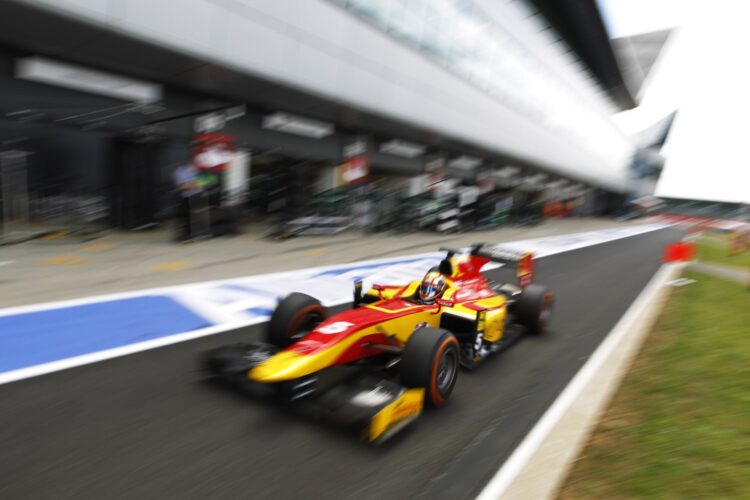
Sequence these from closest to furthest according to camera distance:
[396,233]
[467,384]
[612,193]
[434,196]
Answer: [467,384]
[396,233]
[434,196]
[612,193]

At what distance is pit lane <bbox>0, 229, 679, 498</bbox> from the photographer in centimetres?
274

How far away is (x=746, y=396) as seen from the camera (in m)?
3.77

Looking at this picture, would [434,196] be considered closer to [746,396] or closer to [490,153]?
[490,153]

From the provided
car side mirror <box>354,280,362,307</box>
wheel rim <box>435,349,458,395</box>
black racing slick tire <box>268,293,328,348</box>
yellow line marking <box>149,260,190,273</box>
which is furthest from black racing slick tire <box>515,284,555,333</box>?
yellow line marking <box>149,260,190,273</box>

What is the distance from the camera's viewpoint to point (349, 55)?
15.0 metres

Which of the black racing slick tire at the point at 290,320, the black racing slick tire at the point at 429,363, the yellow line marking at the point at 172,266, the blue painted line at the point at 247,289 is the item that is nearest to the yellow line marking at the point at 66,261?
the yellow line marking at the point at 172,266

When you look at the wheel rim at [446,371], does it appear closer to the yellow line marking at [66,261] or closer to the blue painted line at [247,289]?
the blue painted line at [247,289]

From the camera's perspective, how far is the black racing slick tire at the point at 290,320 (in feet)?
14.9

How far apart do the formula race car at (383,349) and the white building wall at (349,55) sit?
790 cm

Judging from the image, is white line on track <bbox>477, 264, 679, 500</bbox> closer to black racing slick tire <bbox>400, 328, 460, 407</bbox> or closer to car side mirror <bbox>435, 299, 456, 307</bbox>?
black racing slick tire <bbox>400, 328, 460, 407</bbox>

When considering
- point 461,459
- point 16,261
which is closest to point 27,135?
point 16,261

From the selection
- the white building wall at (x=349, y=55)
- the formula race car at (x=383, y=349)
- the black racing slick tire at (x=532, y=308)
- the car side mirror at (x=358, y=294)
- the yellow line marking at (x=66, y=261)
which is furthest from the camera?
the white building wall at (x=349, y=55)

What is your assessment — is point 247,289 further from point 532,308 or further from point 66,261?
point 532,308

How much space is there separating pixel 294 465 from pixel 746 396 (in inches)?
139
